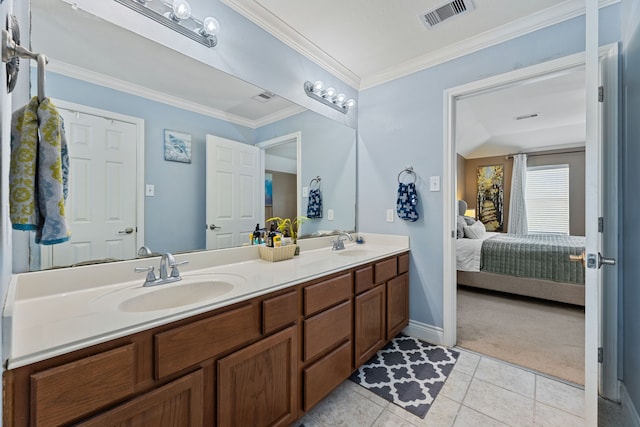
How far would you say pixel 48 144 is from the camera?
69 cm

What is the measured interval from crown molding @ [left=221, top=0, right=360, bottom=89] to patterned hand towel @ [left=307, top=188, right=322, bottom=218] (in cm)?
108

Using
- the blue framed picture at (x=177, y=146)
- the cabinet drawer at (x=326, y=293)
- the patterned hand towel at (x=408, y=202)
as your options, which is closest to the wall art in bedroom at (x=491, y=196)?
the patterned hand towel at (x=408, y=202)

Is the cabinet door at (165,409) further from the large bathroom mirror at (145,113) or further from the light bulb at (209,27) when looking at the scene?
the light bulb at (209,27)

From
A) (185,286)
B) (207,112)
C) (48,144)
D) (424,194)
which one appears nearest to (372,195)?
(424,194)

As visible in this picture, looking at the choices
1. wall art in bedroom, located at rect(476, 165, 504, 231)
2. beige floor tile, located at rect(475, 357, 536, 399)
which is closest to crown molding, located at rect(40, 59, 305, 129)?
beige floor tile, located at rect(475, 357, 536, 399)

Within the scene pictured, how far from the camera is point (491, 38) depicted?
6.53 feet

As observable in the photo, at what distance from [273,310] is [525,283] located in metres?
3.35

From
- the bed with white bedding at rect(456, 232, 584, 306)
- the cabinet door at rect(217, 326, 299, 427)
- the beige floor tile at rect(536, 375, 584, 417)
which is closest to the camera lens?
the cabinet door at rect(217, 326, 299, 427)

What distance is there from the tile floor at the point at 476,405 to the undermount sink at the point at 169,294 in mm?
848

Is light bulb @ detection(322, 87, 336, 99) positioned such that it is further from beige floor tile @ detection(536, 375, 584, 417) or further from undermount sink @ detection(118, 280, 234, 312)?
beige floor tile @ detection(536, 375, 584, 417)

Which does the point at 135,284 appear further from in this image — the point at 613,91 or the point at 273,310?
the point at 613,91

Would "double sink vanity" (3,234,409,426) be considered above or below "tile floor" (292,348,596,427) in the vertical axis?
above

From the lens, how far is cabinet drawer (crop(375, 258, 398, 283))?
1.96m

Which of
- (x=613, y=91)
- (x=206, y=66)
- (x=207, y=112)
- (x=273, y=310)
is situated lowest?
(x=273, y=310)
